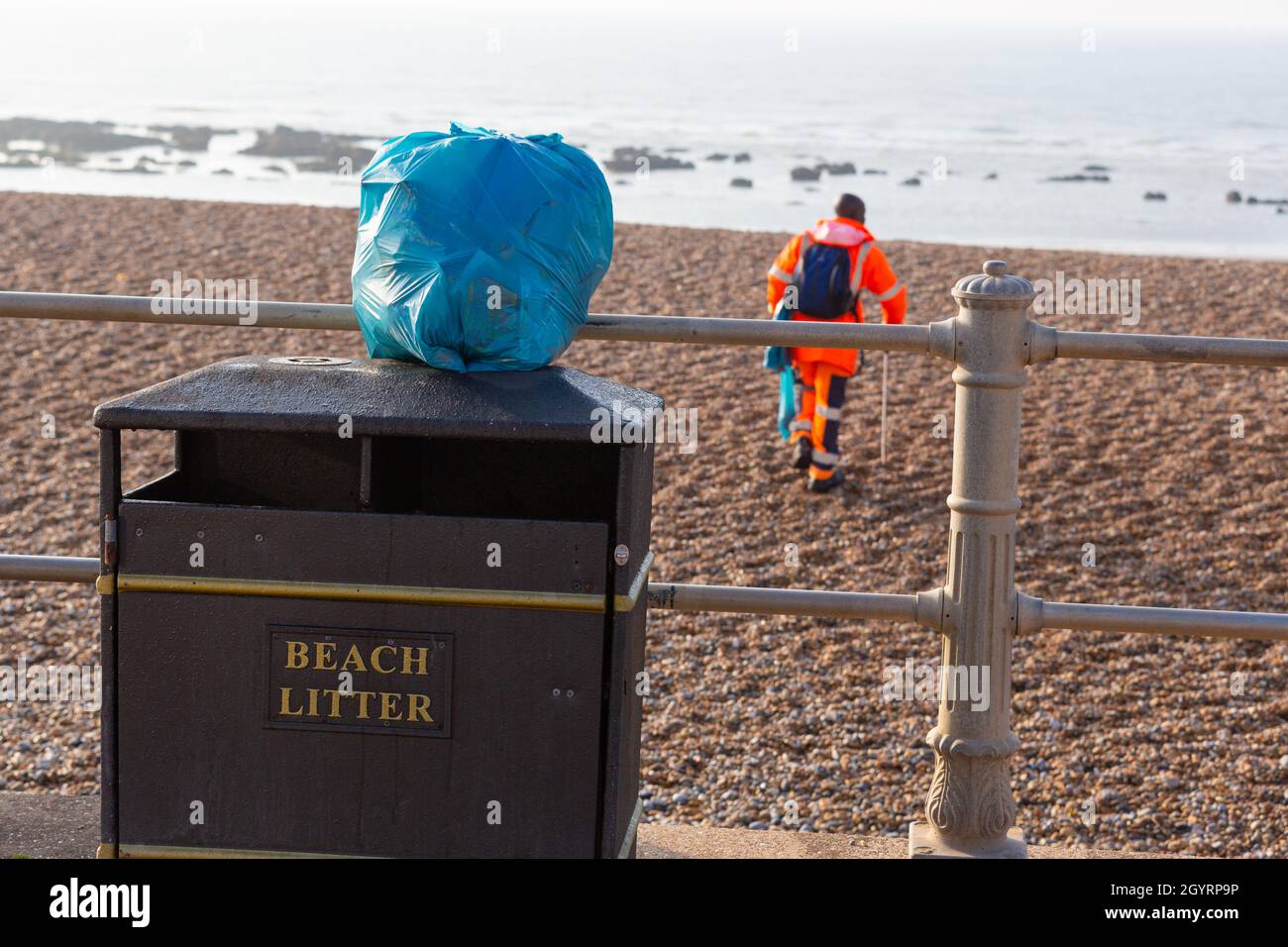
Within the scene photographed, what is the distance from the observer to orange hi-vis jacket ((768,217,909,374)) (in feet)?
25.8

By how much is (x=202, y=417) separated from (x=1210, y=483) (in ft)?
22.0

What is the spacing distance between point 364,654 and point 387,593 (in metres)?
0.11

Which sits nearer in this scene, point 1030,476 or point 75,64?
point 1030,476

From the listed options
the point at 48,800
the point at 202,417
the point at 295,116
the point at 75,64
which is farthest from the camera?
the point at 75,64

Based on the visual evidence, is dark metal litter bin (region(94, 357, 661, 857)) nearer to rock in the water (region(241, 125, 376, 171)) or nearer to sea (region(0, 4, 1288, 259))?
sea (region(0, 4, 1288, 259))

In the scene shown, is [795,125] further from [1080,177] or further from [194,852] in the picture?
[194,852]

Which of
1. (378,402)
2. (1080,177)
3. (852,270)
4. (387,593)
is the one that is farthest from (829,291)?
(1080,177)

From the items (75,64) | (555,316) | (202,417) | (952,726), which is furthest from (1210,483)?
(75,64)

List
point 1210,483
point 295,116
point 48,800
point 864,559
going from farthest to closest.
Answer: point 295,116 < point 1210,483 < point 864,559 < point 48,800

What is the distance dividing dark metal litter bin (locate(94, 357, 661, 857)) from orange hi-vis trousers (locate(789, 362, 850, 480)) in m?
5.53

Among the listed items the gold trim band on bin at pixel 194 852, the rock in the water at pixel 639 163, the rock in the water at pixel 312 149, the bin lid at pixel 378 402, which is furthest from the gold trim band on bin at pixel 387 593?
the rock in the water at pixel 312 149

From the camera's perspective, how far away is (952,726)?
3.00 metres

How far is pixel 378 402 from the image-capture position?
97.4 inches

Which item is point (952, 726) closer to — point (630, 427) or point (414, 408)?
point (630, 427)
